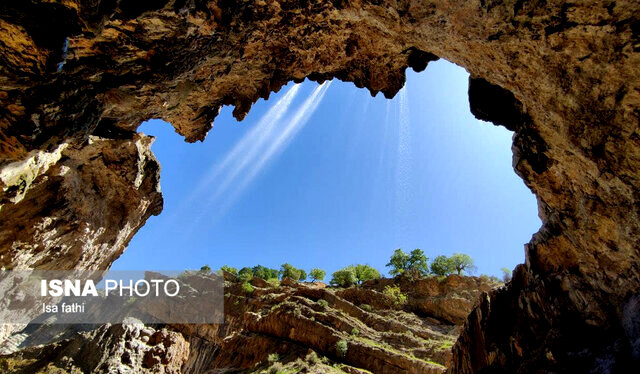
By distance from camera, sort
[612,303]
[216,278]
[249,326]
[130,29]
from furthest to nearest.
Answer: [216,278] → [249,326] → [130,29] → [612,303]

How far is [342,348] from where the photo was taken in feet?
76.6

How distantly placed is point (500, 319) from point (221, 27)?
631 inches

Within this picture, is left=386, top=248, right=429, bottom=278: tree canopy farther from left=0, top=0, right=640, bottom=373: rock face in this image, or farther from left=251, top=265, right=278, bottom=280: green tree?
left=0, top=0, right=640, bottom=373: rock face

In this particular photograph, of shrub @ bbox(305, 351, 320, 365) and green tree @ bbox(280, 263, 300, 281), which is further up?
green tree @ bbox(280, 263, 300, 281)

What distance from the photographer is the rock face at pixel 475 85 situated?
246 inches

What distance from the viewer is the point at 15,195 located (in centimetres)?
1383

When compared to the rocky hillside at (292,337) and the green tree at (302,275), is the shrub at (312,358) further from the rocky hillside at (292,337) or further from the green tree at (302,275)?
the green tree at (302,275)

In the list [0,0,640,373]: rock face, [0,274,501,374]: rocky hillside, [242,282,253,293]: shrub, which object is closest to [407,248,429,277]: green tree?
[0,274,501,374]: rocky hillside

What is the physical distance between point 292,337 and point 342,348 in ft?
17.1

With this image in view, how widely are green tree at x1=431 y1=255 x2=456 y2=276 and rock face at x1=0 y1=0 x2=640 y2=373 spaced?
52127 mm

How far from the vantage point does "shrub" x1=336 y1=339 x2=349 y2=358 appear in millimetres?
23188

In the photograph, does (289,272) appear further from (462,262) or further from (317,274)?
(462,262)

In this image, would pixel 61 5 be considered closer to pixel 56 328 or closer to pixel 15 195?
pixel 15 195

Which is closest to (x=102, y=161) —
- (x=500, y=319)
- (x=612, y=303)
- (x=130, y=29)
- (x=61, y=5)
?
(x=130, y=29)
